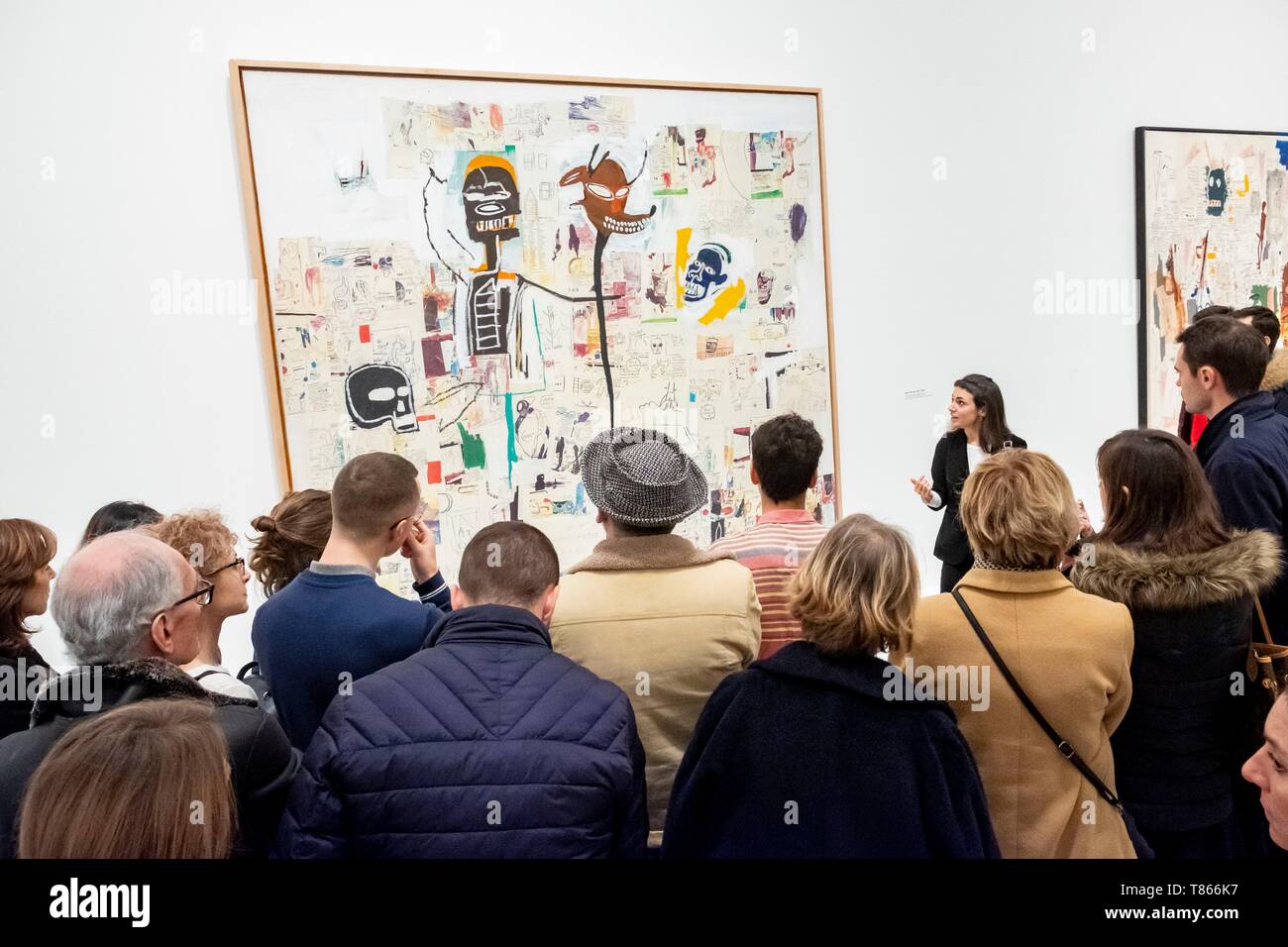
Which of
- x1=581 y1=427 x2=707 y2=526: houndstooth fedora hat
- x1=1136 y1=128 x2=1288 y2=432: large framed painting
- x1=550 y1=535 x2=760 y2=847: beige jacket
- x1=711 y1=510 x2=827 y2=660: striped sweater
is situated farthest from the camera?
x1=1136 y1=128 x2=1288 y2=432: large framed painting

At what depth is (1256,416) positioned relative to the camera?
2922mm

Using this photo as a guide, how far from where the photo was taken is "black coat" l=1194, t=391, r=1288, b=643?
9.02 ft

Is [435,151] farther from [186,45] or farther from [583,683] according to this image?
[583,683]

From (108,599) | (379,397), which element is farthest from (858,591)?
(379,397)

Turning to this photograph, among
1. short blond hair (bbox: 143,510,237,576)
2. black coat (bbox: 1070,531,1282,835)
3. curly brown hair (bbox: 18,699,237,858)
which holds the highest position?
short blond hair (bbox: 143,510,237,576)

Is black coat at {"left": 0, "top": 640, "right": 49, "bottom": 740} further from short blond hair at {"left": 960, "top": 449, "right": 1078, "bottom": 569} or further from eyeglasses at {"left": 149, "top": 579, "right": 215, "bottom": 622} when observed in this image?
short blond hair at {"left": 960, "top": 449, "right": 1078, "bottom": 569}

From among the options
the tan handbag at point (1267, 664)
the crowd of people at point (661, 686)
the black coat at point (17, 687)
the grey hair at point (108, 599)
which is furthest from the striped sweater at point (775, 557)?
the black coat at point (17, 687)

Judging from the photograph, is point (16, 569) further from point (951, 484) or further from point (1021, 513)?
point (951, 484)

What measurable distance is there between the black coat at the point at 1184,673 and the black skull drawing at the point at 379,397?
7.58ft

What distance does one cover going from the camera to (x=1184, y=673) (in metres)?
2.01

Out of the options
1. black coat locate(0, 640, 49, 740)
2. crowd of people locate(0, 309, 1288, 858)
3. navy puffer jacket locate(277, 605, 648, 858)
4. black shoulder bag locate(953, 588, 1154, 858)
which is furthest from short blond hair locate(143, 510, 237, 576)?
black shoulder bag locate(953, 588, 1154, 858)

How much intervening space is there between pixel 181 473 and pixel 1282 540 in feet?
11.6

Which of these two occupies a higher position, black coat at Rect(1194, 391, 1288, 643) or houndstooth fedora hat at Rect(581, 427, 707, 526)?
houndstooth fedora hat at Rect(581, 427, 707, 526)

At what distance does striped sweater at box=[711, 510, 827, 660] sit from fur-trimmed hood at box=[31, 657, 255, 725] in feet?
3.93
